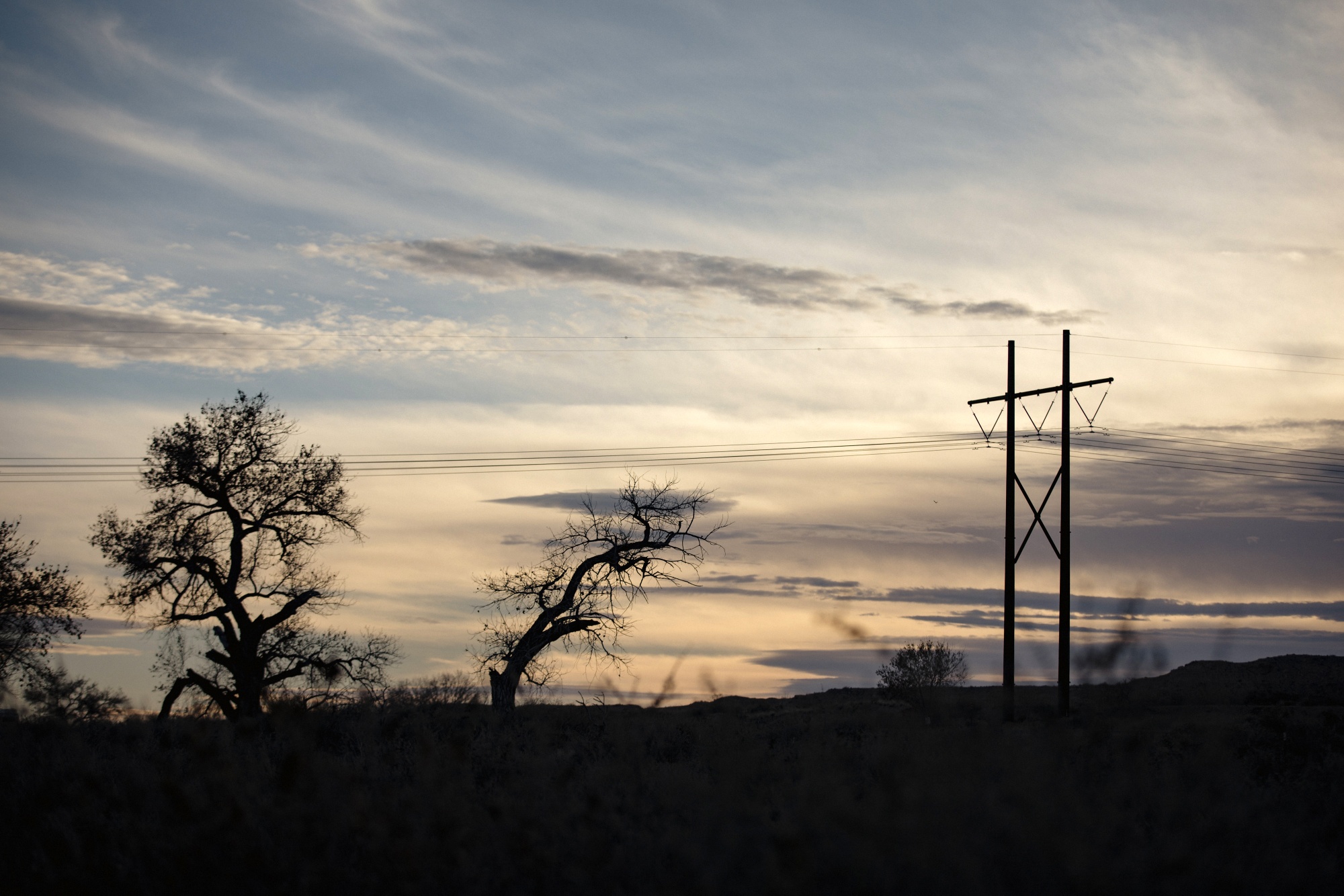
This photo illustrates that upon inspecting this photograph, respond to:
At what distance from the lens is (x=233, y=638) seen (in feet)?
100

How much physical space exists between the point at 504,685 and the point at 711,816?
75.5 ft

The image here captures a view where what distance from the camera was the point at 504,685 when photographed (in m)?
30.9

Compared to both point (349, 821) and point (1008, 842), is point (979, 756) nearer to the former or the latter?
point (1008, 842)

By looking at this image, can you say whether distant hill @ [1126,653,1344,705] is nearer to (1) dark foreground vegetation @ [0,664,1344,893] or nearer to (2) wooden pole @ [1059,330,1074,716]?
(2) wooden pole @ [1059,330,1074,716]

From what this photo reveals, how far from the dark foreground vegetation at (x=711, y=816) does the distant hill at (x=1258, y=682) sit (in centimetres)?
1580

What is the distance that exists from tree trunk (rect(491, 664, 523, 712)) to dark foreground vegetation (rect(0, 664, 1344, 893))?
1439 cm

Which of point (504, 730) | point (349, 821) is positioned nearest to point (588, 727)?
point (504, 730)

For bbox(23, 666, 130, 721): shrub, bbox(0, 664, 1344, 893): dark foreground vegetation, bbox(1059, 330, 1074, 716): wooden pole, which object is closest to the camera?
bbox(0, 664, 1344, 893): dark foreground vegetation

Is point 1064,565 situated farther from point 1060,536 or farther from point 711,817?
point 711,817

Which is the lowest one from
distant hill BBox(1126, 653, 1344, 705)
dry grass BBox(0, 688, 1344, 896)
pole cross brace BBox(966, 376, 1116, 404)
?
distant hill BBox(1126, 653, 1344, 705)

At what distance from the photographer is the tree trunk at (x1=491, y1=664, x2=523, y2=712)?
2962 centimetres

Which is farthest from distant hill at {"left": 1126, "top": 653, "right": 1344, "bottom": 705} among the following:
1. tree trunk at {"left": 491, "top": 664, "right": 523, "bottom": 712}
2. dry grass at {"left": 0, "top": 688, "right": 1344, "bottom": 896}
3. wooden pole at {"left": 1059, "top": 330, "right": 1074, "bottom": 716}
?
tree trunk at {"left": 491, "top": 664, "right": 523, "bottom": 712}

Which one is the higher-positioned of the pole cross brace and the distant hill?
the pole cross brace

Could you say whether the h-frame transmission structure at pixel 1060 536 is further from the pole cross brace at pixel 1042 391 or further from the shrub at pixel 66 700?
the shrub at pixel 66 700
